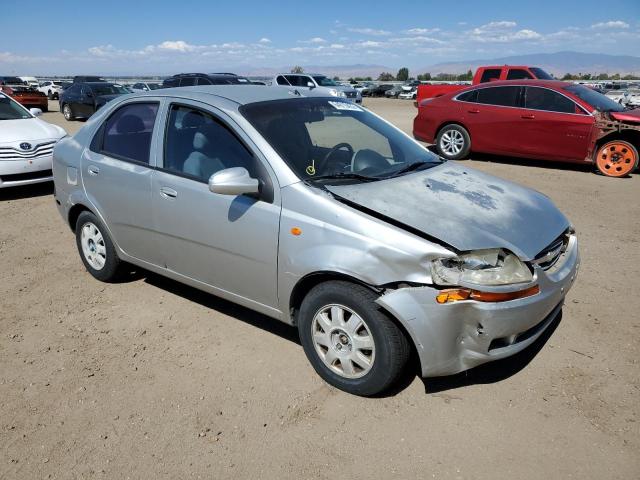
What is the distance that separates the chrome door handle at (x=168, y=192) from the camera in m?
3.53

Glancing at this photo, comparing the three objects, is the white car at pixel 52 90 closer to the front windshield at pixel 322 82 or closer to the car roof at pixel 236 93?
the front windshield at pixel 322 82

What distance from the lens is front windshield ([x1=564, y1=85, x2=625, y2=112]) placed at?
8742mm

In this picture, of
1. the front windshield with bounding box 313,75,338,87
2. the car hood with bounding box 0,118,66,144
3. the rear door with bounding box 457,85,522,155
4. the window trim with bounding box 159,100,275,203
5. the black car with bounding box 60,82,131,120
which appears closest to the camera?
the window trim with bounding box 159,100,275,203

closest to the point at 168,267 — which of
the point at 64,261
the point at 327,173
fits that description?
the point at 327,173

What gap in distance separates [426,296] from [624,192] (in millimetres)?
6875

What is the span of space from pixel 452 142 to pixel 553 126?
6.62ft

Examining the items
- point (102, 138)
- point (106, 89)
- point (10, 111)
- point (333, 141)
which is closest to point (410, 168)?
point (333, 141)

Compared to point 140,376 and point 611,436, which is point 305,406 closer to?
point 140,376

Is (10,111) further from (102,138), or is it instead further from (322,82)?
(322,82)

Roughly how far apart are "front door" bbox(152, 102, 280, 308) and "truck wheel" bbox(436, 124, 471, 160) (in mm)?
7687

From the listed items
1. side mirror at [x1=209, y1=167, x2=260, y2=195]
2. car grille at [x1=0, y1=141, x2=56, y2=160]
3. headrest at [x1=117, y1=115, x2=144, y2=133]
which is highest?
headrest at [x1=117, y1=115, x2=144, y2=133]

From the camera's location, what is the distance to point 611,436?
267 cm

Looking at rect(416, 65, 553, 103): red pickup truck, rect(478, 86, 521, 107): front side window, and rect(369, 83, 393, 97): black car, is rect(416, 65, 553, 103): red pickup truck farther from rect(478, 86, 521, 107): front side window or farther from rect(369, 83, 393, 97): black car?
rect(369, 83, 393, 97): black car

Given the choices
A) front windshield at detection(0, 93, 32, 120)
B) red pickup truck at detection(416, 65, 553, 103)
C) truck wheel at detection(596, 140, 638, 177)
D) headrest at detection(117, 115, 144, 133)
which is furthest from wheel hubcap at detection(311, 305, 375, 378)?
red pickup truck at detection(416, 65, 553, 103)
